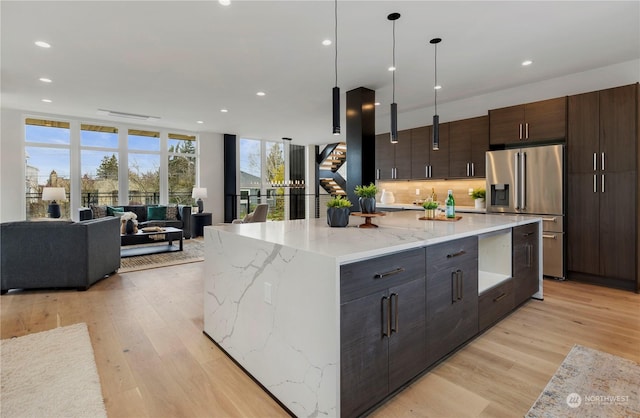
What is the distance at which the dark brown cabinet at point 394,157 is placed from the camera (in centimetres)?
617

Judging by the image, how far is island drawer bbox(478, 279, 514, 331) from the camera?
2508mm

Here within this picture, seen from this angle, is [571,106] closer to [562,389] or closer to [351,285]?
[562,389]

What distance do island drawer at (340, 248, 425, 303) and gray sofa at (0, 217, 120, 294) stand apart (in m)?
3.70

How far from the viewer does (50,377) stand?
1969 mm

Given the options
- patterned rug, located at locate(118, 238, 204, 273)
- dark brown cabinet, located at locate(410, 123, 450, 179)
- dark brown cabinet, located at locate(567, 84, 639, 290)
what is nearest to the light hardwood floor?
dark brown cabinet, located at locate(567, 84, 639, 290)

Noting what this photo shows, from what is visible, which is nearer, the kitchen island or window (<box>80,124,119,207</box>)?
the kitchen island

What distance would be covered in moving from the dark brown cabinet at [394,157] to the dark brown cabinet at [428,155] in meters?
0.12

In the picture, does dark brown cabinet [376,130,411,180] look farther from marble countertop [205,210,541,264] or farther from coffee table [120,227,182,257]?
coffee table [120,227,182,257]

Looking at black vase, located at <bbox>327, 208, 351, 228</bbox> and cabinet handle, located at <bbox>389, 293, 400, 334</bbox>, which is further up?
Result: black vase, located at <bbox>327, 208, 351, 228</bbox>

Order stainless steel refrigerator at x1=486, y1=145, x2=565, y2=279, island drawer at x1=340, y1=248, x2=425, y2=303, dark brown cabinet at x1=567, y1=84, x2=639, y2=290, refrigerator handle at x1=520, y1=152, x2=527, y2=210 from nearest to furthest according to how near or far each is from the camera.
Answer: island drawer at x1=340, y1=248, x2=425, y2=303, dark brown cabinet at x1=567, y1=84, x2=639, y2=290, stainless steel refrigerator at x1=486, y1=145, x2=565, y2=279, refrigerator handle at x1=520, y1=152, x2=527, y2=210

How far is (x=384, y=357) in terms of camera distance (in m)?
1.67

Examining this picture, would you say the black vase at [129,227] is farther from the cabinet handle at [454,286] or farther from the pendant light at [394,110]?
the cabinet handle at [454,286]

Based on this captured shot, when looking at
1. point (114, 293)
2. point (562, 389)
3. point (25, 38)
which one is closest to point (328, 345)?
point (562, 389)

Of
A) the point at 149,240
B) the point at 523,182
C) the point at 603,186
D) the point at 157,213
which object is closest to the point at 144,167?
the point at 157,213
